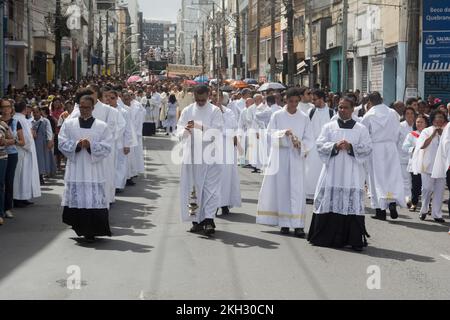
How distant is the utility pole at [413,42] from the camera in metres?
18.3

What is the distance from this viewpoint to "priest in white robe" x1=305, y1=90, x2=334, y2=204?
1422 cm

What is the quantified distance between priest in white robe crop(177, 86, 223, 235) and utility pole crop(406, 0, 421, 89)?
840cm

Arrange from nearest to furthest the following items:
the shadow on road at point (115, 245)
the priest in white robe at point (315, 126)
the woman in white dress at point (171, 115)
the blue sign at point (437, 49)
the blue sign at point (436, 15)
→ the shadow on road at point (115, 245)
the priest in white robe at point (315, 126)
the blue sign at point (436, 15)
the blue sign at point (437, 49)
the woman in white dress at point (171, 115)

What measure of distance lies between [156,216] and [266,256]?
3524 millimetres

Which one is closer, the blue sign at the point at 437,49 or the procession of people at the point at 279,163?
the procession of people at the point at 279,163

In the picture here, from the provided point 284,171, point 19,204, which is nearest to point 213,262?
point 284,171

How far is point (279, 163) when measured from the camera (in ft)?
36.8

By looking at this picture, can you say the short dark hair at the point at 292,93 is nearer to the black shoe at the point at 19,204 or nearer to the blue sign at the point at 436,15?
the black shoe at the point at 19,204

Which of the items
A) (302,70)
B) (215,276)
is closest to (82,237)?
(215,276)

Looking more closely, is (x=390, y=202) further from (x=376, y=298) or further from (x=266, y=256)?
(x=376, y=298)

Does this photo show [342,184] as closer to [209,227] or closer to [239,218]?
[209,227]

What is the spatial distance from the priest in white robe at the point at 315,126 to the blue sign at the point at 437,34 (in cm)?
699

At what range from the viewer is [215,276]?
8.27 metres

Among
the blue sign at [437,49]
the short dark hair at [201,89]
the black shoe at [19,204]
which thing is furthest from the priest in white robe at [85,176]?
the blue sign at [437,49]
